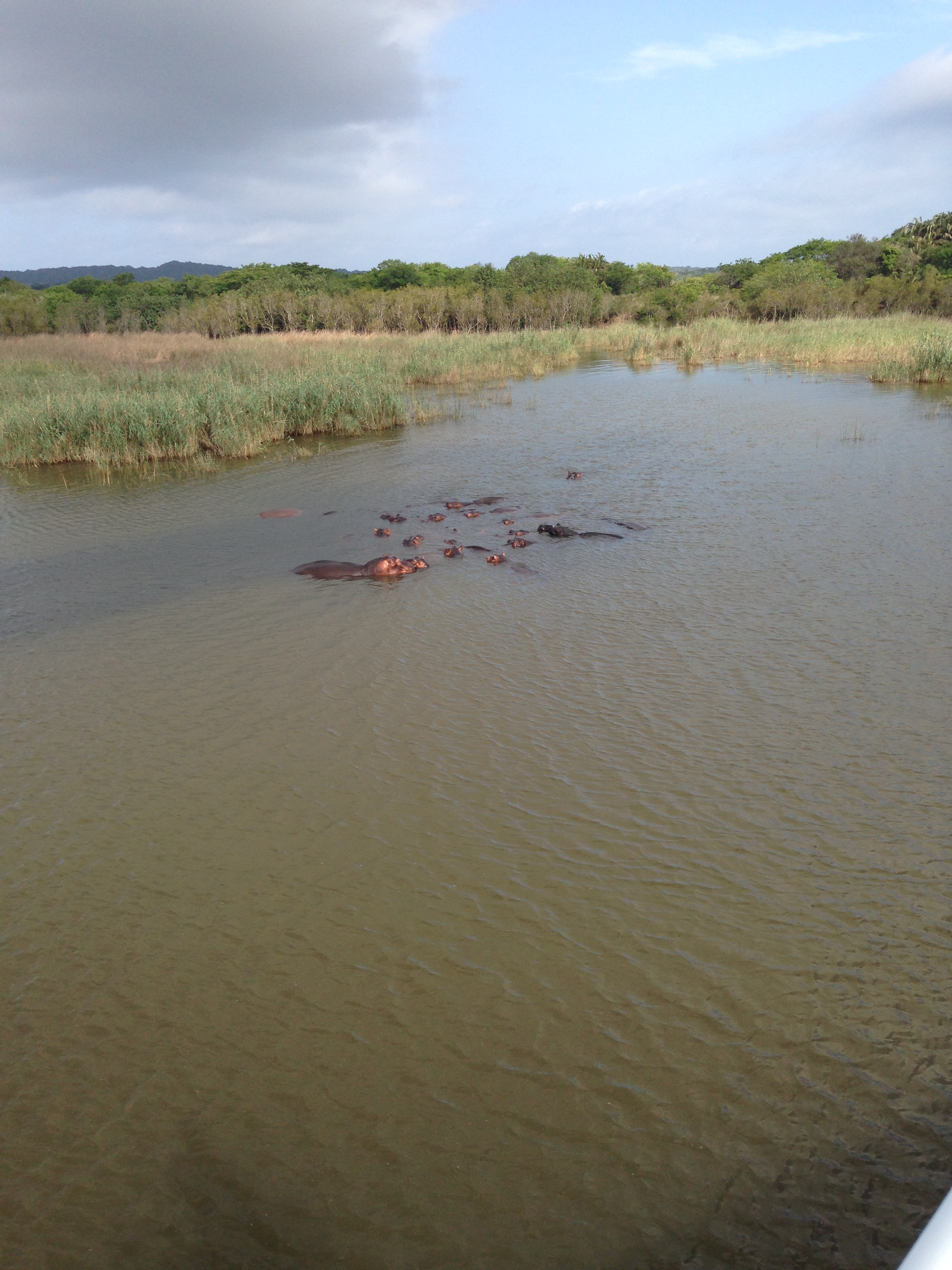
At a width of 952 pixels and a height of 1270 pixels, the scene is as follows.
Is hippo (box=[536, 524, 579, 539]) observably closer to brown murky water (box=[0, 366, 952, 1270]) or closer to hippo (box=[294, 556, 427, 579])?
brown murky water (box=[0, 366, 952, 1270])

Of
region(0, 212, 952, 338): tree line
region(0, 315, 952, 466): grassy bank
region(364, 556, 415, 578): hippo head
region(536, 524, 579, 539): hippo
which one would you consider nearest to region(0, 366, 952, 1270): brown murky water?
region(364, 556, 415, 578): hippo head

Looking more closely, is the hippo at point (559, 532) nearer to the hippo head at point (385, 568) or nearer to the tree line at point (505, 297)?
the hippo head at point (385, 568)

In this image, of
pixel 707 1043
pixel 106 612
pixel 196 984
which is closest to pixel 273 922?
pixel 196 984

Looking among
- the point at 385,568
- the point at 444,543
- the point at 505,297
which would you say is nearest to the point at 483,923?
the point at 385,568

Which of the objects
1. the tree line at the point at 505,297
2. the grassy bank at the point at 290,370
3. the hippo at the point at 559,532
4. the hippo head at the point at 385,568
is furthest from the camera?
the tree line at the point at 505,297

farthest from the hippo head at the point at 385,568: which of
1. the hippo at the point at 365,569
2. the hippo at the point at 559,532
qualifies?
the hippo at the point at 559,532

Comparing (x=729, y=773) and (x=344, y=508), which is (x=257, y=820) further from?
(x=344, y=508)
